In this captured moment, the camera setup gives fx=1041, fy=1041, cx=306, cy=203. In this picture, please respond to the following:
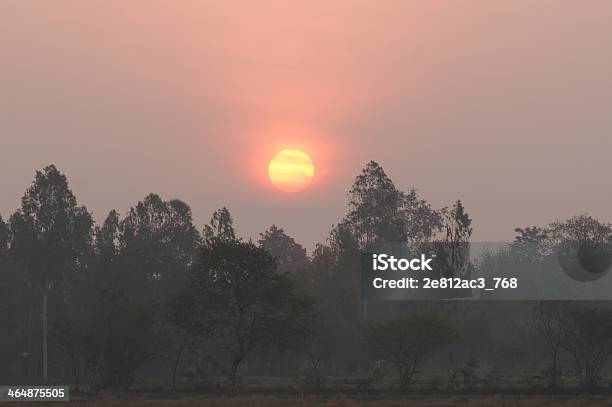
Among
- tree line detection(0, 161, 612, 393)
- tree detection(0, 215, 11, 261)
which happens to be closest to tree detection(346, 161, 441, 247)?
tree line detection(0, 161, 612, 393)

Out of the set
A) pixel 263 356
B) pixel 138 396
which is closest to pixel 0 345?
pixel 263 356

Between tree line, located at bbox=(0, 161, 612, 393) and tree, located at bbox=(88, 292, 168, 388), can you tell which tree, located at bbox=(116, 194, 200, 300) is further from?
tree, located at bbox=(88, 292, 168, 388)

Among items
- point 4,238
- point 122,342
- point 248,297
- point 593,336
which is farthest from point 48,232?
point 593,336

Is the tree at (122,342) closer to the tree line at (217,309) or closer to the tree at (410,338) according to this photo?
the tree line at (217,309)

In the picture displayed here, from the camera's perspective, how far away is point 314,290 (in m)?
132

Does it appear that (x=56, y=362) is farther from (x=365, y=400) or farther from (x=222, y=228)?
(x=365, y=400)

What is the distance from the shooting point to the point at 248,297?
80500 millimetres

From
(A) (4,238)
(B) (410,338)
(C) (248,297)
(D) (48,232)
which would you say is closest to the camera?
(C) (248,297)

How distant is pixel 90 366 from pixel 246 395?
23.4 metres

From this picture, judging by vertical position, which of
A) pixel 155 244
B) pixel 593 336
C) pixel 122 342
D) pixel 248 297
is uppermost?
pixel 155 244

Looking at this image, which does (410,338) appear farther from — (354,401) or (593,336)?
(354,401)

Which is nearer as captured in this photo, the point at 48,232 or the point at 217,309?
the point at 217,309

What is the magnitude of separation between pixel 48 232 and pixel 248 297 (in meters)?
56.0

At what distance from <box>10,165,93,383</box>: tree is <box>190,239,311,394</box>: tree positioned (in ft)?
170
